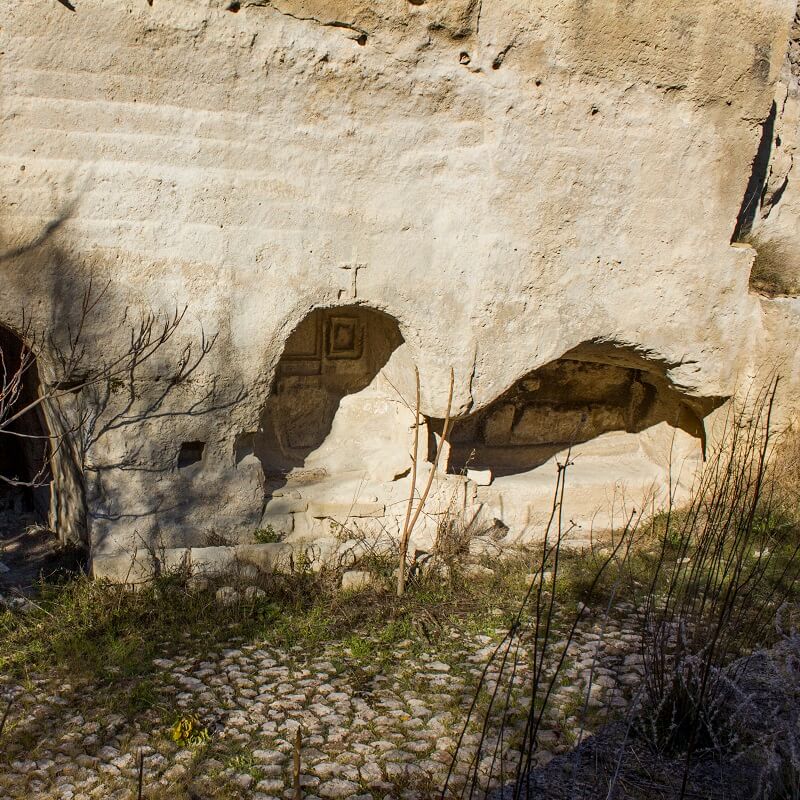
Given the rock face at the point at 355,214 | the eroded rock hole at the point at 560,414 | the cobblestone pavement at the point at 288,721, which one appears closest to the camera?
the cobblestone pavement at the point at 288,721

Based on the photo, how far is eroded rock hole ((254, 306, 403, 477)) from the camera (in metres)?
5.34

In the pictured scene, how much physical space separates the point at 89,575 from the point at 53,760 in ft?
5.06

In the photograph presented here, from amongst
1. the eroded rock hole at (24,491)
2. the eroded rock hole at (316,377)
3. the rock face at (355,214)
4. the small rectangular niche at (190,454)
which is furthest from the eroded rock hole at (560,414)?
the eroded rock hole at (24,491)

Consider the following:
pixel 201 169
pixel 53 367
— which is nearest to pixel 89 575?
pixel 53 367

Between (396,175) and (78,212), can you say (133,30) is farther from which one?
(396,175)

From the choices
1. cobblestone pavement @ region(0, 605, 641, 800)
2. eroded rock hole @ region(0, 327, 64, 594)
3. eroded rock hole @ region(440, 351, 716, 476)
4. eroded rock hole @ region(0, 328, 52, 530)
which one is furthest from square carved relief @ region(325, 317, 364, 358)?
cobblestone pavement @ region(0, 605, 641, 800)

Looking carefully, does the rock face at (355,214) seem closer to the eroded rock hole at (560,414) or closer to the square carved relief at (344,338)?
the square carved relief at (344,338)

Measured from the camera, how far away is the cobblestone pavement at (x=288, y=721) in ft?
9.70

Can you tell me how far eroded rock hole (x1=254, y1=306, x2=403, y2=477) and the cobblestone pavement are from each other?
5.73 feet

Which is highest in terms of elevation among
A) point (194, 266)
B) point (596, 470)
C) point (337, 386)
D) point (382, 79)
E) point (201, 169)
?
point (382, 79)

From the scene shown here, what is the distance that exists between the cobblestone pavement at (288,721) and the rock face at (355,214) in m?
1.17

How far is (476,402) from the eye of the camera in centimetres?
487

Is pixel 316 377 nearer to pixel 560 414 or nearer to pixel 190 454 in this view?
pixel 190 454

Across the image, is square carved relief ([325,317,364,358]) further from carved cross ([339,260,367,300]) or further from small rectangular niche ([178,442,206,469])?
small rectangular niche ([178,442,206,469])
